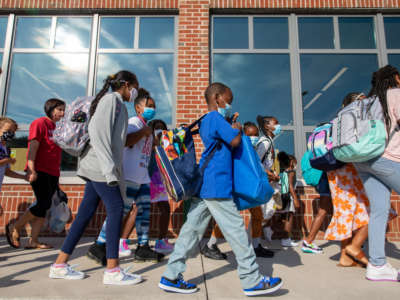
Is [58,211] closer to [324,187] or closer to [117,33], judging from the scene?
[117,33]

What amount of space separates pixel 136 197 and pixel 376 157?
240 cm

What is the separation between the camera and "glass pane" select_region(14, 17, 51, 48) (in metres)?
5.31

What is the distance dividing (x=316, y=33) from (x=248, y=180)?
4.36 m

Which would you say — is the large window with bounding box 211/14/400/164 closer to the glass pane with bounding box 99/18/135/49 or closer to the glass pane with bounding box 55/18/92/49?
the glass pane with bounding box 99/18/135/49

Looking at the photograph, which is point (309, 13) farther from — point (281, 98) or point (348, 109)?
point (348, 109)

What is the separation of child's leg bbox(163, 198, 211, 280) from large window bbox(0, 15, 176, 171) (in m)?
3.25

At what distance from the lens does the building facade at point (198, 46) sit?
16.8 feet

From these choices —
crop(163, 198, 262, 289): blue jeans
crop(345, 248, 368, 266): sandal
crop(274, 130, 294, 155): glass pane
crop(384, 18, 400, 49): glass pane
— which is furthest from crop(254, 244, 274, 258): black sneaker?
crop(384, 18, 400, 49): glass pane

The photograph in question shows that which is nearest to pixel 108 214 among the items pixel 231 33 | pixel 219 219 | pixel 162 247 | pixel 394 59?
pixel 219 219

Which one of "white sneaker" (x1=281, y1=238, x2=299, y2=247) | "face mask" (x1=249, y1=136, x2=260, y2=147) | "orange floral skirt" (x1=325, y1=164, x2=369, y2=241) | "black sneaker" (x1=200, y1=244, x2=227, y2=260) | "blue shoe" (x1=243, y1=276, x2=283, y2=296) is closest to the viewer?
"blue shoe" (x1=243, y1=276, x2=283, y2=296)

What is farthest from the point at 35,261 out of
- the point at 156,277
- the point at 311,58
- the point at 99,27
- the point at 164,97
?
the point at 311,58

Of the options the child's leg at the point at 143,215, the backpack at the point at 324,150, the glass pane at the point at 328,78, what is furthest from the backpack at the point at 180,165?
the glass pane at the point at 328,78

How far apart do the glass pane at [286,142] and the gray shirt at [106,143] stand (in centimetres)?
321

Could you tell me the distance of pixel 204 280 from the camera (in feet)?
8.02
